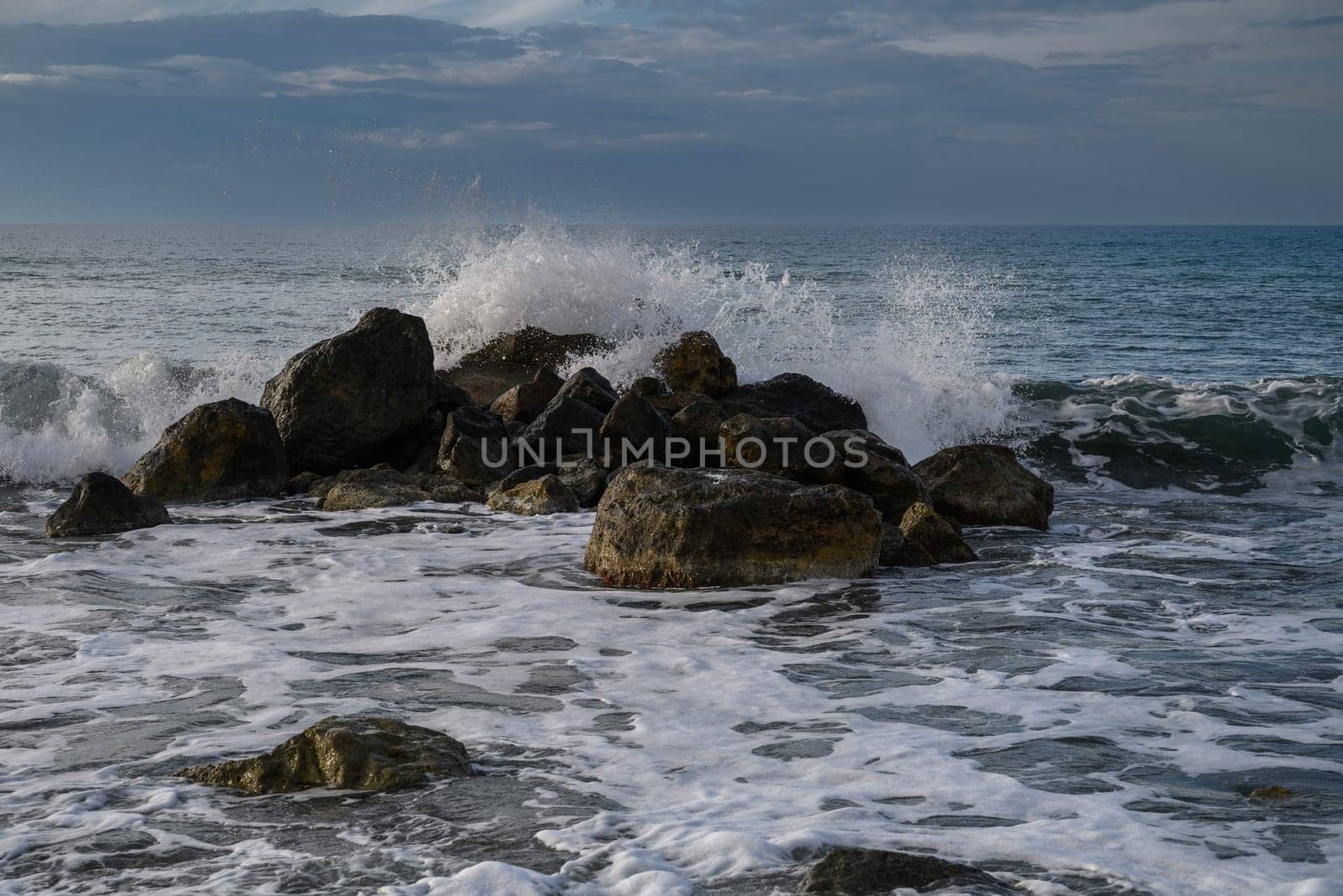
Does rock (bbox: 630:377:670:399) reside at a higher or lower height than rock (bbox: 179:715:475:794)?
higher

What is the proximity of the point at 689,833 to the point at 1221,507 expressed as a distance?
8.17m

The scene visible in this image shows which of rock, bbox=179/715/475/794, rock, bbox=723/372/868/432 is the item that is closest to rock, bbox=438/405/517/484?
rock, bbox=723/372/868/432

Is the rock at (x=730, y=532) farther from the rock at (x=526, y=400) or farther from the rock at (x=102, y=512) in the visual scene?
the rock at (x=526, y=400)

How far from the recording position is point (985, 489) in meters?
9.16

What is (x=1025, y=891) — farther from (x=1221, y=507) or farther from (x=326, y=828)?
(x=1221, y=507)

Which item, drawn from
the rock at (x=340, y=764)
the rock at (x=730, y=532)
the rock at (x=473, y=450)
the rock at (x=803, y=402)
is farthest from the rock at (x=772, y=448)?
the rock at (x=340, y=764)

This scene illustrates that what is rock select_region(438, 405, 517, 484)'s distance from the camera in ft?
32.5

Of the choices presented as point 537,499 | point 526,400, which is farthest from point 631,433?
point 526,400

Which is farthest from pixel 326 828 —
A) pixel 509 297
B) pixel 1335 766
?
pixel 509 297

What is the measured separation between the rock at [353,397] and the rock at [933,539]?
4.66m

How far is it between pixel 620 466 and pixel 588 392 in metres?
0.91

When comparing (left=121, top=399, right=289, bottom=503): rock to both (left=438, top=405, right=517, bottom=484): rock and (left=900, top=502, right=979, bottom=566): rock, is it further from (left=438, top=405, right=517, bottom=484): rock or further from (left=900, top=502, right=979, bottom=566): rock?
(left=900, top=502, right=979, bottom=566): rock

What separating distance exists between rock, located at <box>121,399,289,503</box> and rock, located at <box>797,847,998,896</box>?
745cm

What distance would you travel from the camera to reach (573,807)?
151 inches
